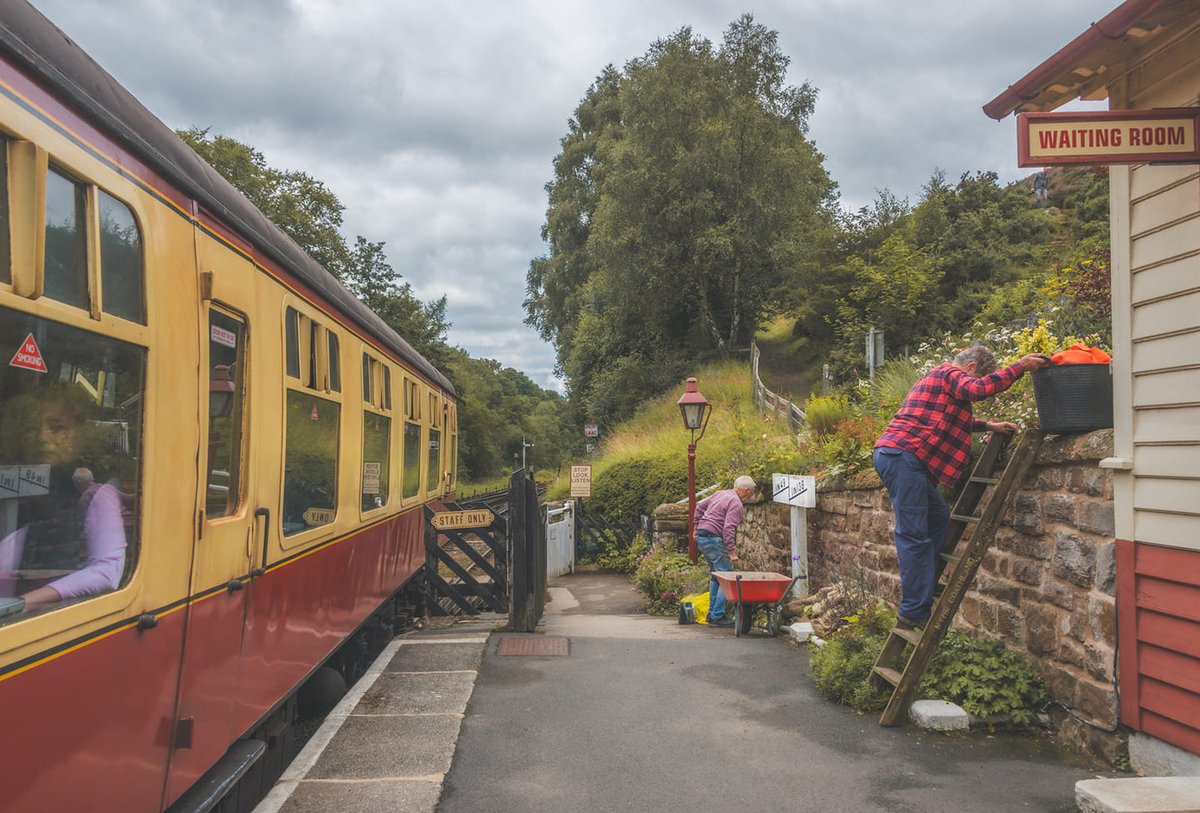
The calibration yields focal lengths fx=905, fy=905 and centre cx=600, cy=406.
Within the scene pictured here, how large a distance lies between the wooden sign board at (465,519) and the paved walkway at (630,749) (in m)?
1.77

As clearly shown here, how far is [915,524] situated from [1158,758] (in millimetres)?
1851

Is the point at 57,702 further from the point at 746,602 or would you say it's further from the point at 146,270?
the point at 746,602

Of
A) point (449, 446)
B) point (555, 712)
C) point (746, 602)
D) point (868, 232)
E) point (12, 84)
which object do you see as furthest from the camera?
point (868, 232)

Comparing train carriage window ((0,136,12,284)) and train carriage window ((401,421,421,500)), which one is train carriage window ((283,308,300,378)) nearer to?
train carriage window ((0,136,12,284))

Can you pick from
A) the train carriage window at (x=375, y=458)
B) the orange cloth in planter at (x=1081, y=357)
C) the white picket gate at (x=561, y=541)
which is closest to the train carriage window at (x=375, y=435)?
the train carriage window at (x=375, y=458)

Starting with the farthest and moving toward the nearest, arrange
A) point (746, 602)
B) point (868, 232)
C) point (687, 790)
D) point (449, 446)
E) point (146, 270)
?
point (868, 232), point (449, 446), point (746, 602), point (687, 790), point (146, 270)

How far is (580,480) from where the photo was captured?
18875 millimetres

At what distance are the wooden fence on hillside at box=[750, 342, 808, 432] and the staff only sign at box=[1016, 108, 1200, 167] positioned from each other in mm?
11676

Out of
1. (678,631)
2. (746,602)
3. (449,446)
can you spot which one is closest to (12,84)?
(746,602)

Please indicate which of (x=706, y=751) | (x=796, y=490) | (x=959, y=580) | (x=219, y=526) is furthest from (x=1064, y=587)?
(x=219, y=526)

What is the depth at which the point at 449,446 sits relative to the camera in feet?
45.0

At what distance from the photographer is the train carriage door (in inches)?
129

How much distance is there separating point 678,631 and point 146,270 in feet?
23.4

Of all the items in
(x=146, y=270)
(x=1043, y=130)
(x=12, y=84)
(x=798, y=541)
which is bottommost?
(x=798, y=541)
